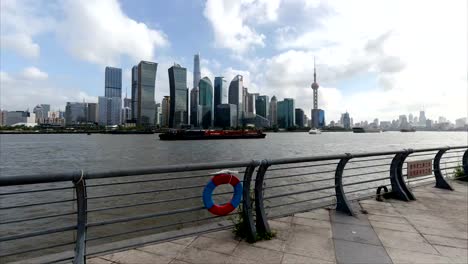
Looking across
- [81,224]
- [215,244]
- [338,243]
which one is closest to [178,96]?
[215,244]

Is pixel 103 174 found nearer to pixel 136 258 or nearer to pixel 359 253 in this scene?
pixel 136 258

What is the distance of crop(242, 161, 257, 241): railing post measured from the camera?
416 cm

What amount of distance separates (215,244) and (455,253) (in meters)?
3.40

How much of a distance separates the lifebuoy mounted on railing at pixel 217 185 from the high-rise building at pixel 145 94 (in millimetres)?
186007

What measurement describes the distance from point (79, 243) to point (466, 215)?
274 inches

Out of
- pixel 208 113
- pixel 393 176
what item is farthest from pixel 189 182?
pixel 208 113

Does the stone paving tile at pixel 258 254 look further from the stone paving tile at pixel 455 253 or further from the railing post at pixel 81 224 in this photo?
the stone paving tile at pixel 455 253

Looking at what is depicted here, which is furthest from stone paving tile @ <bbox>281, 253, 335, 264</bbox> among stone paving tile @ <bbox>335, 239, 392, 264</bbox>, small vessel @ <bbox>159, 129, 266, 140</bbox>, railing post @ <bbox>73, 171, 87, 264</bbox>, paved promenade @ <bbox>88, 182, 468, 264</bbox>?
small vessel @ <bbox>159, 129, 266, 140</bbox>

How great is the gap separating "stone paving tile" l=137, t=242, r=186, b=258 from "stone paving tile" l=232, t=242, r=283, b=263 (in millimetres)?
747

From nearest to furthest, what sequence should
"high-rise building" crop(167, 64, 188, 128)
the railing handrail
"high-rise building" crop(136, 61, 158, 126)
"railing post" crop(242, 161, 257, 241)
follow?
1. the railing handrail
2. "railing post" crop(242, 161, 257, 241)
3. "high-rise building" crop(167, 64, 188, 128)
4. "high-rise building" crop(136, 61, 158, 126)

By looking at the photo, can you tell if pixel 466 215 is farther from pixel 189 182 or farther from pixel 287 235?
pixel 189 182

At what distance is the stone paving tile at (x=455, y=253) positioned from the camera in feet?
12.6

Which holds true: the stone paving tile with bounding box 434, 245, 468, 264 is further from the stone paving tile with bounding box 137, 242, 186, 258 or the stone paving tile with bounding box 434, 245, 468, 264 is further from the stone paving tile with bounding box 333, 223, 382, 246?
the stone paving tile with bounding box 137, 242, 186, 258

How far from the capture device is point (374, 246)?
4.15 metres
